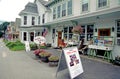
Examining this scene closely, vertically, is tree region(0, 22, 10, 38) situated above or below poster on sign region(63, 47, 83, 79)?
above

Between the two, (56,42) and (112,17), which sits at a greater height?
(112,17)

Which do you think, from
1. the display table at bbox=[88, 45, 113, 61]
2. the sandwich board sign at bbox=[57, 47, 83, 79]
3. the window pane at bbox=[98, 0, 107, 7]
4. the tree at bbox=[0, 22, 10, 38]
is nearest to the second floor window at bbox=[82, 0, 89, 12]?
the window pane at bbox=[98, 0, 107, 7]

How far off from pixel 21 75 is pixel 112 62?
580 cm

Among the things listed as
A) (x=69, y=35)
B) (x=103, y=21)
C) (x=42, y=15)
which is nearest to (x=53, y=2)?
(x=42, y=15)

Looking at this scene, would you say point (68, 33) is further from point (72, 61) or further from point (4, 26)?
point (4, 26)

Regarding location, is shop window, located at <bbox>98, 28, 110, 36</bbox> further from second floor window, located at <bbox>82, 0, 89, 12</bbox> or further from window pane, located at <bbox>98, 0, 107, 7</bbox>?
second floor window, located at <bbox>82, 0, 89, 12</bbox>

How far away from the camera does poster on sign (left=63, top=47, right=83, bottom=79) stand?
6348mm

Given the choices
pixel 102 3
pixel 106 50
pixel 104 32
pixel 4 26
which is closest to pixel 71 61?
pixel 106 50

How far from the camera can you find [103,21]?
1215 cm

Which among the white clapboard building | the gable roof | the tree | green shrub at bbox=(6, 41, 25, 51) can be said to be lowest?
green shrub at bbox=(6, 41, 25, 51)

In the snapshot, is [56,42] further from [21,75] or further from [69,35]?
[21,75]

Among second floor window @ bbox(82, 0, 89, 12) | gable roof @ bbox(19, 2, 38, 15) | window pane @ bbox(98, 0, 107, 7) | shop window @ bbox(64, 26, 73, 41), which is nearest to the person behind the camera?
window pane @ bbox(98, 0, 107, 7)

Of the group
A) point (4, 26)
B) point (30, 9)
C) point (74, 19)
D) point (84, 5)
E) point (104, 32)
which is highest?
point (4, 26)

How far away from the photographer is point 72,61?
659cm
